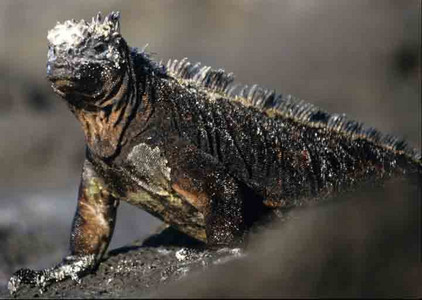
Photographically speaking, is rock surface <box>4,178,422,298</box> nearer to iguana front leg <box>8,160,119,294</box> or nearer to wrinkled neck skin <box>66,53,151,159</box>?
wrinkled neck skin <box>66,53,151,159</box>

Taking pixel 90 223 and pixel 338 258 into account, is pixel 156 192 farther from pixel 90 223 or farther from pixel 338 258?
pixel 338 258

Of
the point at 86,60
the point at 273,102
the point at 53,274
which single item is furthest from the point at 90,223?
the point at 273,102

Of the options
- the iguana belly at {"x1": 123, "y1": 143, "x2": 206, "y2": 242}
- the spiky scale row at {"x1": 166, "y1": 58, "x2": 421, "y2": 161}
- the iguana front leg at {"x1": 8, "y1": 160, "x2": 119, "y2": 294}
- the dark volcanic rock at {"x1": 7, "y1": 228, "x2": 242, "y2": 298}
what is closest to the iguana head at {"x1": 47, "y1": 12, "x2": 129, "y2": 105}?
the iguana belly at {"x1": 123, "y1": 143, "x2": 206, "y2": 242}

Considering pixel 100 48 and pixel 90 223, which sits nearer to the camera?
pixel 100 48

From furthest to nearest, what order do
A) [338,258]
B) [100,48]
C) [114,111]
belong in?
[114,111]
[100,48]
[338,258]

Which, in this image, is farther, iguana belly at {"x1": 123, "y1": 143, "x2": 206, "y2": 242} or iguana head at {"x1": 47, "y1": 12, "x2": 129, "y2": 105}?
iguana belly at {"x1": 123, "y1": 143, "x2": 206, "y2": 242}

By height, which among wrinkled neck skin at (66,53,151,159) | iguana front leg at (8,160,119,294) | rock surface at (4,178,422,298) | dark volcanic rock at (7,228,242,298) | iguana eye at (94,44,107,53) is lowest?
rock surface at (4,178,422,298)

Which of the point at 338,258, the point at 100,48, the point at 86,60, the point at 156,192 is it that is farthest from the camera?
the point at 156,192
